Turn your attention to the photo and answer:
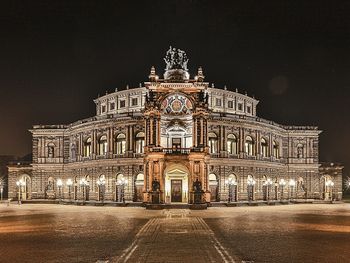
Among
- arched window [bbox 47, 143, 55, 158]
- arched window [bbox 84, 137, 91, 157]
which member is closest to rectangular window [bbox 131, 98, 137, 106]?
arched window [bbox 84, 137, 91, 157]

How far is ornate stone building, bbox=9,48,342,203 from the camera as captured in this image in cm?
7000

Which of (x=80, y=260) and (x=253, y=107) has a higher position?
(x=253, y=107)

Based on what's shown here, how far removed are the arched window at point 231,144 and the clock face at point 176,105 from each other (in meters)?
11.8

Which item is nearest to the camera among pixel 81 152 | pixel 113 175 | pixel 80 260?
A: pixel 80 260

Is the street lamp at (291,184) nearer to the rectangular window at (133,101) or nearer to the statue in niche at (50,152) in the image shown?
the rectangular window at (133,101)

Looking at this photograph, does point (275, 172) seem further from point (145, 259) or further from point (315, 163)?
point (145, 259)

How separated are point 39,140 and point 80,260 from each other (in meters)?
76.8

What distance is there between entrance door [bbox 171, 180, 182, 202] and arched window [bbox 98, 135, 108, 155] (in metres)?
16.4

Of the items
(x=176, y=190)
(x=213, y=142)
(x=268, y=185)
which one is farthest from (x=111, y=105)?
(x=268, y=185)

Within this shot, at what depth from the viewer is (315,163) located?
95.9 meters

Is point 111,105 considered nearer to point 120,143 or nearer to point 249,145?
point 120,143

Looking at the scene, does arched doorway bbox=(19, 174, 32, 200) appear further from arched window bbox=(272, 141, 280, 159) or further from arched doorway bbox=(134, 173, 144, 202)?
arched window bbox=(272, 141, 280, 159)

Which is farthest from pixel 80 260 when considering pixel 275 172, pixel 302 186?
pixel 302 186

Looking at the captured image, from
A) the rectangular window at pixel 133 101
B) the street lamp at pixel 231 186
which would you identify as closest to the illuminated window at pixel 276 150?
the street lamp at pixel 231 186
